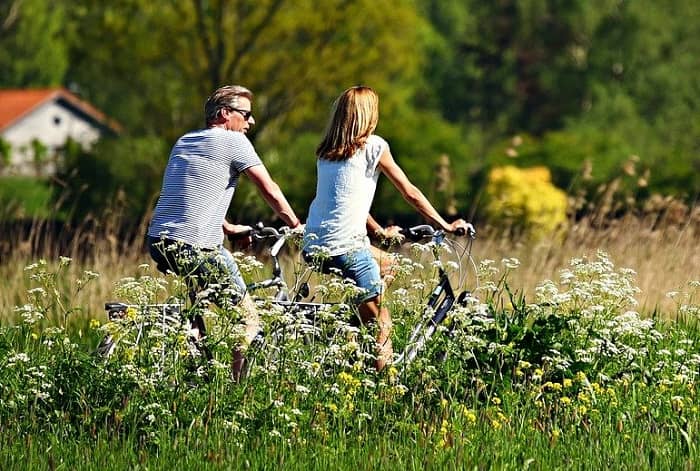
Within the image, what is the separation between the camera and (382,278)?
6.80 m

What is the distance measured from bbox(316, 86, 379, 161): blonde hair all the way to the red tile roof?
63111 millimetres

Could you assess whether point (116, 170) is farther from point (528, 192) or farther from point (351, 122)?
point (351, 122)

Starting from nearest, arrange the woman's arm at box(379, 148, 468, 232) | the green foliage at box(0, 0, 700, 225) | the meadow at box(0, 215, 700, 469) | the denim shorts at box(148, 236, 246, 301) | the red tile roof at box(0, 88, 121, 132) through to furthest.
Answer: the meadow at box(0, 215, 700, 469)
the denim shorts at box(148, 236, 246, 301)
the woman's arm at box(379, 148, 468, 232)
the green foliage at box(0, 0, 700, 225)
the red tile roof at box(0, 88, 121, 132)

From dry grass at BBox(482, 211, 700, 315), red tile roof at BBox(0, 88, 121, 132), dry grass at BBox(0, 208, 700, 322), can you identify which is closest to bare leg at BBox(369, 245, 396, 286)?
dry grass at BBox(0, 208, 700, 322)

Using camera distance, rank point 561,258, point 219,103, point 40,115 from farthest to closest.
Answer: point 40,115 < point 561,258 < point 219,103

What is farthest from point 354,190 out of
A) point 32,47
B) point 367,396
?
point 32,47

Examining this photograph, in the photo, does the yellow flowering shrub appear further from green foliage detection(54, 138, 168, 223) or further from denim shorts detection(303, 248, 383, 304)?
denim shorts detection(303, 248, 383, 304)

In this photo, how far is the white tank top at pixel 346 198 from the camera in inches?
267

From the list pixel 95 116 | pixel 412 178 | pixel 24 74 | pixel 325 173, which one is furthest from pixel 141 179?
pixel 24 74

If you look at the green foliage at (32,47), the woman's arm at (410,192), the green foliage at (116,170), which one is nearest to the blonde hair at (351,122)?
the woman's arm at (410,192)

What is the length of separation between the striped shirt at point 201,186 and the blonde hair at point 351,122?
0.42m

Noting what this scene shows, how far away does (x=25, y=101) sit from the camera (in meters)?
70.5

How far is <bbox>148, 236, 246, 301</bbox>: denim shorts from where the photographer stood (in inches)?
235

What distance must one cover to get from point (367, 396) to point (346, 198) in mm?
1048
